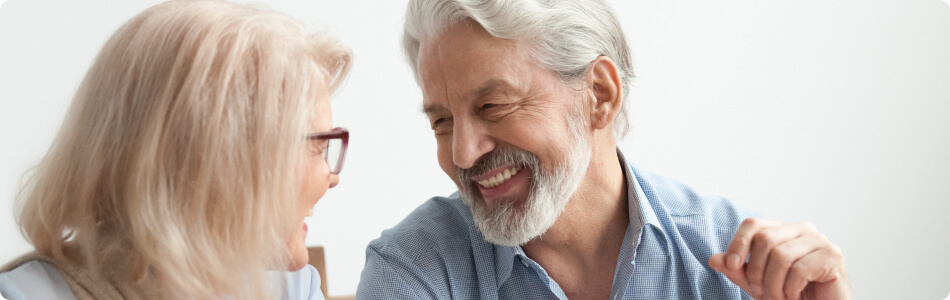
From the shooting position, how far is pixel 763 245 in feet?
4.94

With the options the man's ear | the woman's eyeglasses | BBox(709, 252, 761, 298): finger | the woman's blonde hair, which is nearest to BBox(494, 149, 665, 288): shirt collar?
the man's ear

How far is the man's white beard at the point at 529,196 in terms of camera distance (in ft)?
5.72

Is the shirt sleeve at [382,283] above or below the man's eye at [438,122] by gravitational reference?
below

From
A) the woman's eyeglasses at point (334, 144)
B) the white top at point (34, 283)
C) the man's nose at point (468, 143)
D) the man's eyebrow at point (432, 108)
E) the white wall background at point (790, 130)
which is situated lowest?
the white wall background at point (790, 130)

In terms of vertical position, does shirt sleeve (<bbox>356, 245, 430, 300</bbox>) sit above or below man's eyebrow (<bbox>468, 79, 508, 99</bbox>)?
below

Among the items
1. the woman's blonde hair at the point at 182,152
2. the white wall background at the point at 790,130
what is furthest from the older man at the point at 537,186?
the white wall background at the point at 790,130

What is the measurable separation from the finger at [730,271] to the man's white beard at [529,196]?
0.37 meters

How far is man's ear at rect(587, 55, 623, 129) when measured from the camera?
1.83 meters

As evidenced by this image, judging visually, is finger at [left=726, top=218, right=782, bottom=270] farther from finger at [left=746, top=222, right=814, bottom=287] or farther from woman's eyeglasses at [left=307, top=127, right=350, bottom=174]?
woman's eyeglasses at [left=307, top=127, right=350, bottom=174]

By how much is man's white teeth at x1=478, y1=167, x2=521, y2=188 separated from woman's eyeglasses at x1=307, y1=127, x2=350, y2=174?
1.66ft

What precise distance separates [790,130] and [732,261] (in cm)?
247

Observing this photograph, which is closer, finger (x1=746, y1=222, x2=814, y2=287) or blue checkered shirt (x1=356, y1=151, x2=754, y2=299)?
finger (x1=746, y1=222, x2=814, y2=287)

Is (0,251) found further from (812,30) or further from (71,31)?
(812,30)

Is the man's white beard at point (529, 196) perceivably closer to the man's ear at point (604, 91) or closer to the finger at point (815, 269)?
the man's ear at point (604, 91)
